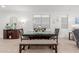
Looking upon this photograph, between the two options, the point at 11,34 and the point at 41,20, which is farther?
the point at 41,20

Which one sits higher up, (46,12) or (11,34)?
(46,12)

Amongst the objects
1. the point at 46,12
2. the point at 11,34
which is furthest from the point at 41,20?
the point at 11,34

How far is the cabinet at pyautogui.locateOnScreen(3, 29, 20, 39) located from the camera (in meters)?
8.91

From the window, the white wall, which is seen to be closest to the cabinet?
the white wall

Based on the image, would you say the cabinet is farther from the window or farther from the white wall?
the window

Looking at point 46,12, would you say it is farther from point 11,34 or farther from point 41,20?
point 11,34

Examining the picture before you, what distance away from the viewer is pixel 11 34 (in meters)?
8.94

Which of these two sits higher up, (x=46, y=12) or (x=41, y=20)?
(x=46, y=12)

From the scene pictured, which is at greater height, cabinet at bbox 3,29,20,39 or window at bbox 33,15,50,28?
window at bbox 33,15,50,28

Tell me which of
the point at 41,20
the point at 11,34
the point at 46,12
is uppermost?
the point at 46,12

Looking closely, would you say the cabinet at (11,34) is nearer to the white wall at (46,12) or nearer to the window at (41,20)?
the white wall at (46,12)

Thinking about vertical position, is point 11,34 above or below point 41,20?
below
